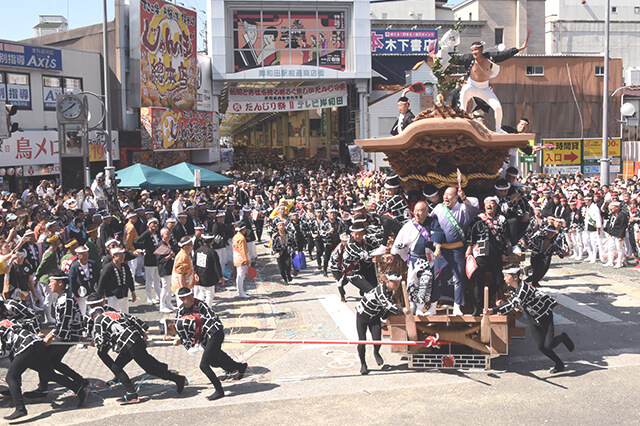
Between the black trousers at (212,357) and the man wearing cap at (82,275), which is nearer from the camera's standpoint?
the black trousers at (212,357)

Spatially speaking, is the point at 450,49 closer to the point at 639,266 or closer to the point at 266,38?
the point at 266,38

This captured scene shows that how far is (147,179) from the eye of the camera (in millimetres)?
21203

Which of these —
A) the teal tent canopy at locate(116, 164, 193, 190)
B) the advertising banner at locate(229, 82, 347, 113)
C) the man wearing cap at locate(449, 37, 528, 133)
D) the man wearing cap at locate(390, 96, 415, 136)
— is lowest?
the teal tent canopy at locate(116, 164, 193, 190)

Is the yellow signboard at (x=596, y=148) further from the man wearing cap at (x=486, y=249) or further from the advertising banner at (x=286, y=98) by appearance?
the man wearing cap at (x=486, y=249)

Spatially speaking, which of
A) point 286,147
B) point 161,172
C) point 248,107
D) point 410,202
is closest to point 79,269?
point 410,202

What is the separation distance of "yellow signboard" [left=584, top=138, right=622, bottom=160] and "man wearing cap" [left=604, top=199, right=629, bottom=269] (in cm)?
2249

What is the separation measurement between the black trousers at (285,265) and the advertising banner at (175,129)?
19122 mm

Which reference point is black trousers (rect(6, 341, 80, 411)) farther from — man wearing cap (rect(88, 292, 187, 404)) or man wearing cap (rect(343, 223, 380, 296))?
man wearing cap (rect(343, 223, 380, 296))

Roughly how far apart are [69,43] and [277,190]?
1836 centimetres

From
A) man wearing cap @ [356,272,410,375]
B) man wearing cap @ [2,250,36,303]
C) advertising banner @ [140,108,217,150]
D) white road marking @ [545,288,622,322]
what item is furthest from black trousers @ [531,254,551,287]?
advertising banner @ [140,108,217,150]

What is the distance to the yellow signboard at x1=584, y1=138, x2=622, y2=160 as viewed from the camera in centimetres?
3722

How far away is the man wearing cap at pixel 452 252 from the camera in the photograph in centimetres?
906

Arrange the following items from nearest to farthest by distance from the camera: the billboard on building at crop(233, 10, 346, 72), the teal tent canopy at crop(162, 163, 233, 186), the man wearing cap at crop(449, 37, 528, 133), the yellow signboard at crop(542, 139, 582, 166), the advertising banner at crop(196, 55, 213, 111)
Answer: the man wearing cap at crop(449, 37, 528, 133), the teal tent canopy at crop(162, 163, 233, 186), the yellow signboard at crop(542, 139, 582, 166), the advertising banner at crop(196, 55, 213, 111), the billboard on building at crop(233, 10, 346, 72)

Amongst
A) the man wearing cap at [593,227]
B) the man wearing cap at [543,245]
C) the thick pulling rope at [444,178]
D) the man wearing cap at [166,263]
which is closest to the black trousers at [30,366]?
the man wearing cap at [166,263]
